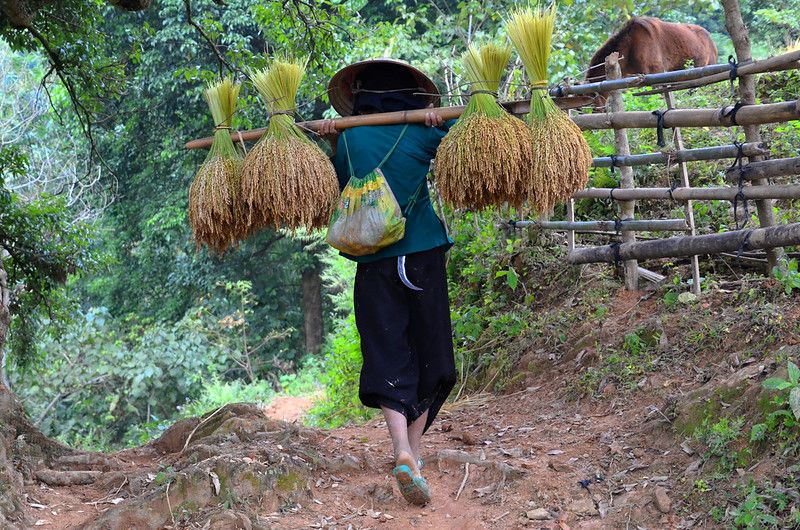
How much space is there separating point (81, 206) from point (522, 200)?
45.3 ft

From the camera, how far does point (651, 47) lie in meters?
8.76

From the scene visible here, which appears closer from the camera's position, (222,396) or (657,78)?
(657,78)

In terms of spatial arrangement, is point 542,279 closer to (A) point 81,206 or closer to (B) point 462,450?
(B) point 462,450

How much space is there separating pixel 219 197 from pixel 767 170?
2706 mm

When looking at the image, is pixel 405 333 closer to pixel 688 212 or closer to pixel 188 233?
pixel 688 212

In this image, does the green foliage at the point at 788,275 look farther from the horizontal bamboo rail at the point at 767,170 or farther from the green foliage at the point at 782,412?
the green foliage at the point at 782,412

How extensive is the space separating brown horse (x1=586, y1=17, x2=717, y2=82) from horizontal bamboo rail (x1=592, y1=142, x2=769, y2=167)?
3.80 m

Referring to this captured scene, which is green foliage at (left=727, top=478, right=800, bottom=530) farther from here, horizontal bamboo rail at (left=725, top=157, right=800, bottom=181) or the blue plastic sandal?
horizontal bamboo rail at (left=725, top=157, right=800, bottom=181)

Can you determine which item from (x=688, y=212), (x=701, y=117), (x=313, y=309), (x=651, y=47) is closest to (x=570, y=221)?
(x=688, y=212)

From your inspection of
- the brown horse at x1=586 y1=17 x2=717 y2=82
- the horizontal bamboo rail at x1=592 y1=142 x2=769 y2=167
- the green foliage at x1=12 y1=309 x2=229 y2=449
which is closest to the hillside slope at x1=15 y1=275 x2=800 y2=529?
the horizontal bamboo rail at x1=592 y1=142 x2=769 y2=167

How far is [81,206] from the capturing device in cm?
1543

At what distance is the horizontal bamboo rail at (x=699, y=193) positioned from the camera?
396 cm

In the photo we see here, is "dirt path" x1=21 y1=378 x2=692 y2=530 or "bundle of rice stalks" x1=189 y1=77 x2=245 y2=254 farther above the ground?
"bundle of rice stalks" x1=189 y1=77 x2=245 y2=254

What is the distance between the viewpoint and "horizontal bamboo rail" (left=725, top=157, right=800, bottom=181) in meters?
3.94
